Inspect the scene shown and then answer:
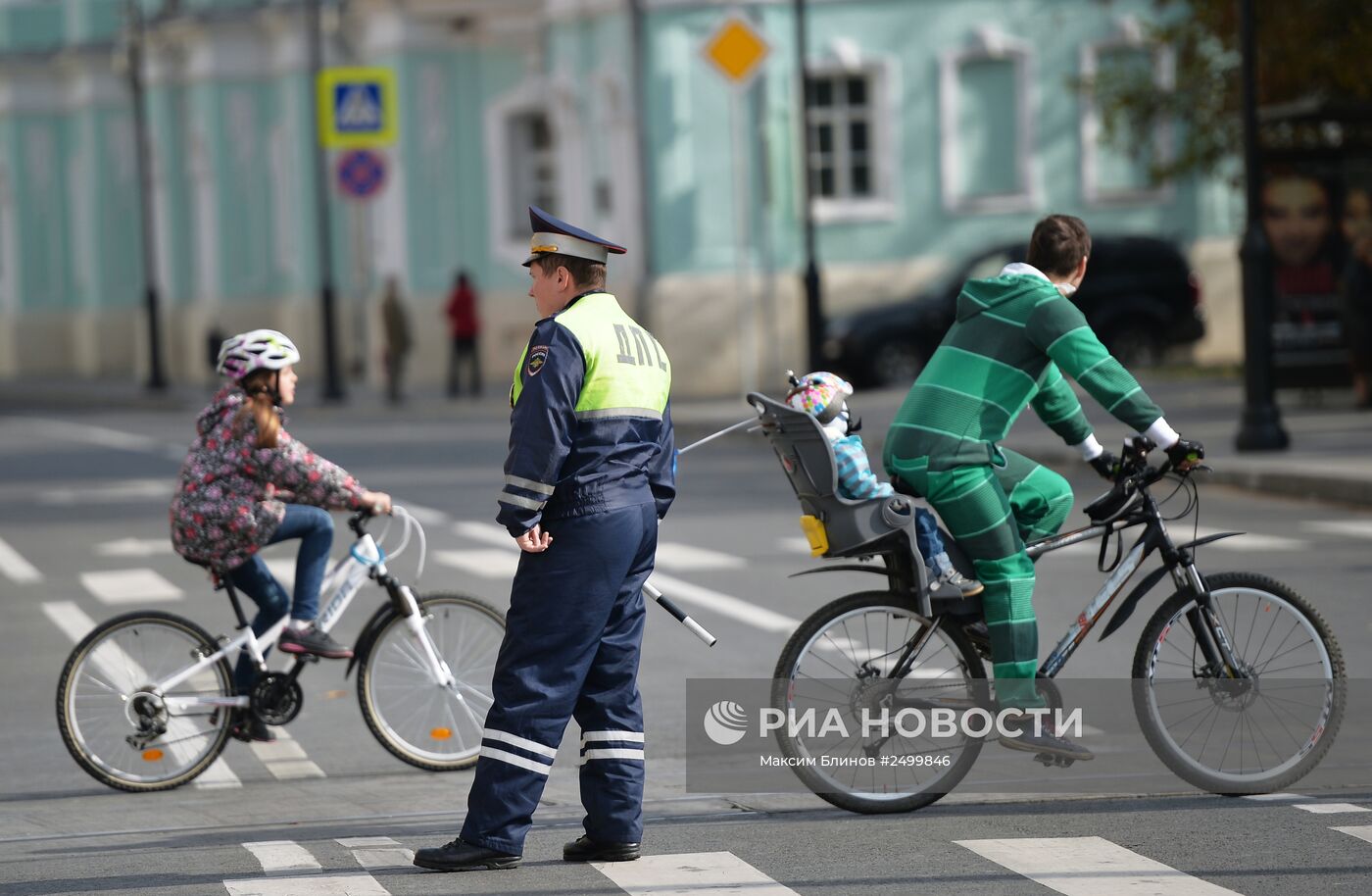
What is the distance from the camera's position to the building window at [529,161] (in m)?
38.8

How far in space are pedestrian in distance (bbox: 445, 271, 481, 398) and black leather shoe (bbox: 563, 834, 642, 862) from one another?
87.4ft

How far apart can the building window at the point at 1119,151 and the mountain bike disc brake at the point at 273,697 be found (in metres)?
25.8

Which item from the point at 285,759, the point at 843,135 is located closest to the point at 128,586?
the point at 285,759

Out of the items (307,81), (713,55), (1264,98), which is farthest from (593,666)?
(307,81)

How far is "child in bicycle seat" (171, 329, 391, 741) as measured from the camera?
8.26 m

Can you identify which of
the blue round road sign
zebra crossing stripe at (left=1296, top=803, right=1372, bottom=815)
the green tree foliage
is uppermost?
the green tree foliage

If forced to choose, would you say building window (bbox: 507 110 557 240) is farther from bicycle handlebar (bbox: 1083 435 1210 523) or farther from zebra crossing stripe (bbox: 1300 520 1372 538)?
bicycle handlebar (bbox: 1083 435 1210 523)

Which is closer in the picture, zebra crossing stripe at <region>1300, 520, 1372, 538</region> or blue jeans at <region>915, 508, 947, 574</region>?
blue jeans at <region>915, 508, 947, 574</region>

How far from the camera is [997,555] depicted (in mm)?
7102

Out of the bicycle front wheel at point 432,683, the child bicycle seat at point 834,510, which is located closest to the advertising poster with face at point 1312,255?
the bicycle front wheel at point 432,683

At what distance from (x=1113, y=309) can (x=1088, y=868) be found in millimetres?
24117

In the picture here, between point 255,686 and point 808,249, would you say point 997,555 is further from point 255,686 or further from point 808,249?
point 808,249

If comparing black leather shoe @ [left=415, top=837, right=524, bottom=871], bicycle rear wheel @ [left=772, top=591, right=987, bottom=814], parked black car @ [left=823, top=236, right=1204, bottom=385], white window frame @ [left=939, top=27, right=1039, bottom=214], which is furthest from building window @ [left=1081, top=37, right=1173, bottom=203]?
black leather shoe @ [left=415, top=837, right=524, bottom=871]

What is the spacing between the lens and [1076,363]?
7.02 metres
